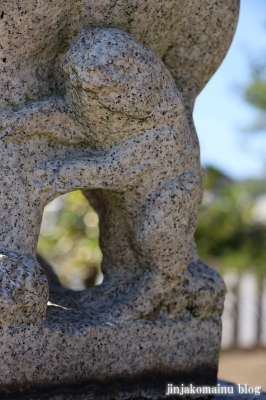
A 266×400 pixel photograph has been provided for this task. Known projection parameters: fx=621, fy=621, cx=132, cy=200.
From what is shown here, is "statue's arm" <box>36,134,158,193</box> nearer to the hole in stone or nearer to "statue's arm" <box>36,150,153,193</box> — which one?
"statue's arm" <box>36,150,153,193</box>

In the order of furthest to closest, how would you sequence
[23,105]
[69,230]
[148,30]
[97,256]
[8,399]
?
[69,230]
[97,256]
[148,30]
[23,105]
[8,399]

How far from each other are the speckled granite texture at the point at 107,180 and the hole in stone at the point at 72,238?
7.70 ft

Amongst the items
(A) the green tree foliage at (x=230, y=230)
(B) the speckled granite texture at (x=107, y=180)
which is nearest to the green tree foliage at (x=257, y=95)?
(A) the green tree foliage at (x=230, y=230)

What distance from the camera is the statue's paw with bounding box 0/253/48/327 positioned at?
5.57 ft

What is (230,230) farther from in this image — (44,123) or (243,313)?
(44,123)

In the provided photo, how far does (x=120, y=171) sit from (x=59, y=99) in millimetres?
289

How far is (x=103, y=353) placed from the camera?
1.91 meters

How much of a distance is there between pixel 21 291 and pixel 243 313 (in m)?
4.64

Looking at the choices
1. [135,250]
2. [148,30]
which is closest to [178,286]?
[135,250]

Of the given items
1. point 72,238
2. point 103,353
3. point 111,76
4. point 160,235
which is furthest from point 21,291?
point 72,238

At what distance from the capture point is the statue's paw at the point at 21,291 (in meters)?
1.70

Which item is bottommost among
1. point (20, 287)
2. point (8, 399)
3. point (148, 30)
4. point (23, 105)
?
point (8, 399)

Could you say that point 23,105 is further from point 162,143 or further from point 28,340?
point 28,340

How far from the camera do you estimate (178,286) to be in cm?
207
